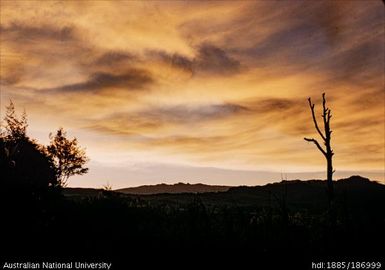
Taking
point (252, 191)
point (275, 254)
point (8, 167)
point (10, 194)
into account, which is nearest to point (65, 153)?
point (252, 191)

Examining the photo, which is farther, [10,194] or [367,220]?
[367,220]

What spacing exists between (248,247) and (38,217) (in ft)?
19.1

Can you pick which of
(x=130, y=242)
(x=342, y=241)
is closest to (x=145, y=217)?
(x=130, y=242)

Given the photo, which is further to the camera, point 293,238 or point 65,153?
point 65,153

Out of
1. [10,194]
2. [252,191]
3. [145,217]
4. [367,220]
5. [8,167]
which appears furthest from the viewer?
[252,191]

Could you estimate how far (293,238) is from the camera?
11711mm

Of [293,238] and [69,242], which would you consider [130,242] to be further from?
[293,238]

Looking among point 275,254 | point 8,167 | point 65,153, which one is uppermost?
point 65,153

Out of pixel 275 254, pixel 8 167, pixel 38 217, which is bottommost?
pixel 275 254

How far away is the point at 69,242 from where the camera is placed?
444 inches

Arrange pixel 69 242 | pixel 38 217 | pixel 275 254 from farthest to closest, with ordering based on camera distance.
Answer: pixel 38 217, pixel 69 242, pixel 275 254

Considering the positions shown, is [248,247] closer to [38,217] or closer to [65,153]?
[38,217]

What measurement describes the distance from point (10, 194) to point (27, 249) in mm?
2883

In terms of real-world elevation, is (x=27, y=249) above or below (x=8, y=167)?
below
